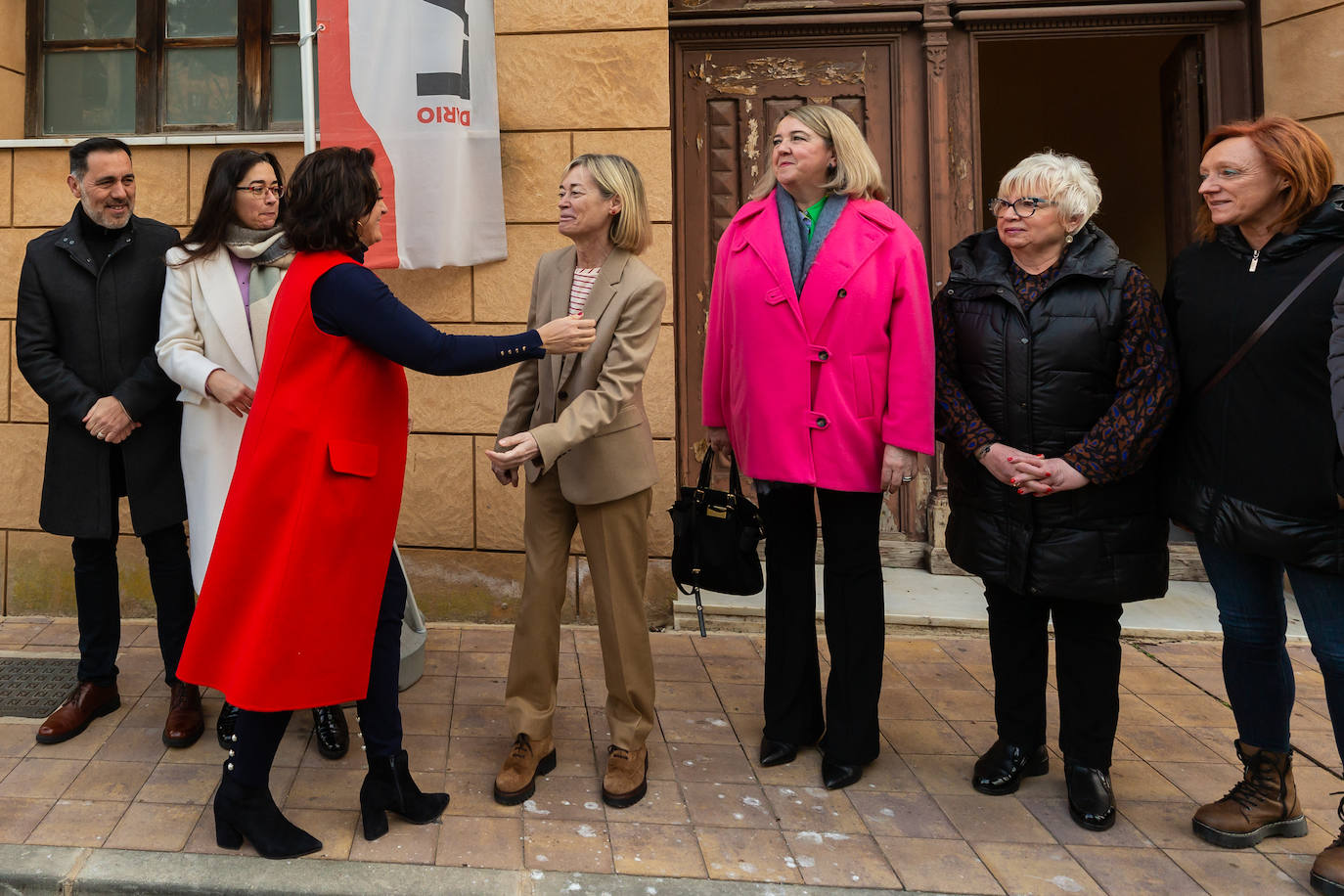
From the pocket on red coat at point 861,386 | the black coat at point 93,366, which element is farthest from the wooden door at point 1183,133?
the black coat at point 93,366

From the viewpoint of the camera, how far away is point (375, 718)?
9.21ft

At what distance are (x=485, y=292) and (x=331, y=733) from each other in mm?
2404

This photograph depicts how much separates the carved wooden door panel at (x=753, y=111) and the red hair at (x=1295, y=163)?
276cm

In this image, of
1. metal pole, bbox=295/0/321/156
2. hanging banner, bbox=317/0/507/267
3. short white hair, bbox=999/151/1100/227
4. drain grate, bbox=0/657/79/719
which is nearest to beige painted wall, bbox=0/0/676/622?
hanging banner, bbox=317/0/507/267

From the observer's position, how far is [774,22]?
5.29m

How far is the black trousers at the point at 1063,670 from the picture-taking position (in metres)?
3.00

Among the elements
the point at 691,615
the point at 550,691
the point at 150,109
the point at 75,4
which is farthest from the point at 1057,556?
the point at 75,4

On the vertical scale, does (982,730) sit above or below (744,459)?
below

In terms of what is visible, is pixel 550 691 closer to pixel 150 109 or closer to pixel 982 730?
pixel 982 730

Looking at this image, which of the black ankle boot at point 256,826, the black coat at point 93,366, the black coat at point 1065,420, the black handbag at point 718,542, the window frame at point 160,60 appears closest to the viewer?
the black ankle boot at point 256,826

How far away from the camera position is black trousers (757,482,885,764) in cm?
320

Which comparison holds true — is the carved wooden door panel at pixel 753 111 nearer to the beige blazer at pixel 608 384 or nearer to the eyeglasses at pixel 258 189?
the beige blazer at pixel 608 384

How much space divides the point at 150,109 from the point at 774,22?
11.3 ft

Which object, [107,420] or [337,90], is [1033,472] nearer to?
[107,420]
